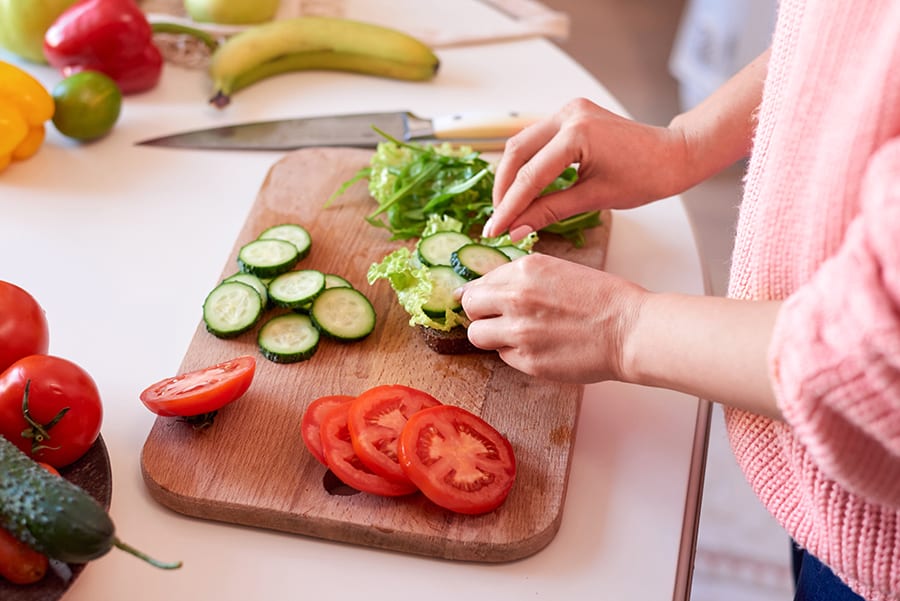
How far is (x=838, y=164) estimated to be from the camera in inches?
42.0

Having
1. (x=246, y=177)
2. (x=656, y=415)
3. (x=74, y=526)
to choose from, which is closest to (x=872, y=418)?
(x=656, y=415)

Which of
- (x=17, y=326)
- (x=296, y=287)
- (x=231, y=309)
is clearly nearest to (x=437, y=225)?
(x=296, y=287)

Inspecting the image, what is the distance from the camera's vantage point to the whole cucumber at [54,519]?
1.11 meters

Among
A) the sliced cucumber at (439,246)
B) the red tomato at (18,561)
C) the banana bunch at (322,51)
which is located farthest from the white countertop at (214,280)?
the sliced cucumber at (439,246)

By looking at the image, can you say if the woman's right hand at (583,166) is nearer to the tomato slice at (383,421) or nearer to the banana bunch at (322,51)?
the tomato slice at (383,421)

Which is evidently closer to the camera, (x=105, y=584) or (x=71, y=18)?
(x=105, y=584)

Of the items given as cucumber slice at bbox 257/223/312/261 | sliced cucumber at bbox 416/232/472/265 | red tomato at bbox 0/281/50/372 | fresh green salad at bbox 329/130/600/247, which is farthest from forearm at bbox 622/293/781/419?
red tomato at bbox 0/281/50/372

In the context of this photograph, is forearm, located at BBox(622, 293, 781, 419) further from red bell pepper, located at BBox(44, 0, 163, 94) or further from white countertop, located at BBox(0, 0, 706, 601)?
red bell pepper, located at BBox(44, 0, 163, 94)

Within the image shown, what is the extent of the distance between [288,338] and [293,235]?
0.93ft

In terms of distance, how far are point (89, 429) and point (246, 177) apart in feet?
2.96

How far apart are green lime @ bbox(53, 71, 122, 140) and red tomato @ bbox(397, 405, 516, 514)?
1175 mm

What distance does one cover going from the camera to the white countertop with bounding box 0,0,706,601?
4.38 feet

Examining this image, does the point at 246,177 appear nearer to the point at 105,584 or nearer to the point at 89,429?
the point at 89,429

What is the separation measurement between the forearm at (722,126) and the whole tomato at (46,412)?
110cm
